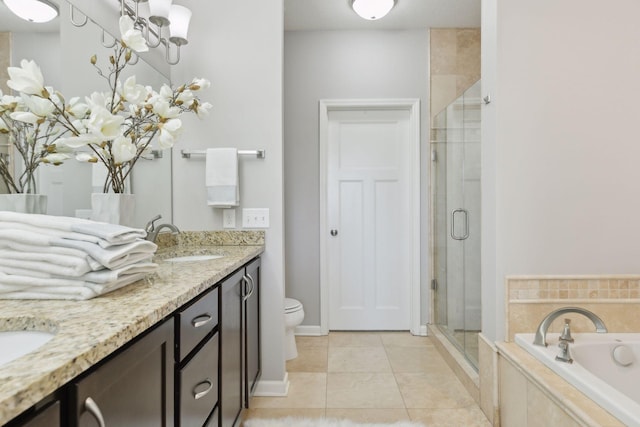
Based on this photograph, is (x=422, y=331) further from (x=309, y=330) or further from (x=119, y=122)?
(x=119, y=122)

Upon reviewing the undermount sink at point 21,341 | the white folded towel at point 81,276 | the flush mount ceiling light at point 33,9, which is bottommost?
the undermount sink at point 21,341

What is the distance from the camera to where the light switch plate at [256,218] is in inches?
83.7

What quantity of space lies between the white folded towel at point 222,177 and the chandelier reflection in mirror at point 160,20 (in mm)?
584

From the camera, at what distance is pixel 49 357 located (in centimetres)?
53

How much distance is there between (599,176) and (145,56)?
7.82 ft

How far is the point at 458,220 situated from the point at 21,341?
2453mm

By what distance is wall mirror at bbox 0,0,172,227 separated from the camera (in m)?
1.13

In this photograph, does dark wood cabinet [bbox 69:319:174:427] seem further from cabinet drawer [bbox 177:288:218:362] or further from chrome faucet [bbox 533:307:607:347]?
chrome faucet [bbox 533:307:607:347]

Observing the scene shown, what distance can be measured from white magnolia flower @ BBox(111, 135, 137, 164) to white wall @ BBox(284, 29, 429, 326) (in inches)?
77.0

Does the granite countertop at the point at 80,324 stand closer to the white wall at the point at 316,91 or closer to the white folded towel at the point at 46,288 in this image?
the white folded towel at the point at 46,288

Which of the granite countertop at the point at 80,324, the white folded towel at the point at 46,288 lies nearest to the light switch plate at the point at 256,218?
the granite countertop at the point at 80,324

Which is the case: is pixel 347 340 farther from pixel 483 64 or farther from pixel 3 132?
pixel 3 132

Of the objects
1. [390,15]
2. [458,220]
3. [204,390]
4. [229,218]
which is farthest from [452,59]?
[204,390]

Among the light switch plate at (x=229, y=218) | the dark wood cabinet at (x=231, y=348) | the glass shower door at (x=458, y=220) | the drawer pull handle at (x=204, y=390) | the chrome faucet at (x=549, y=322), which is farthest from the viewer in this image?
the glass shower door at (x=458, y=220)
